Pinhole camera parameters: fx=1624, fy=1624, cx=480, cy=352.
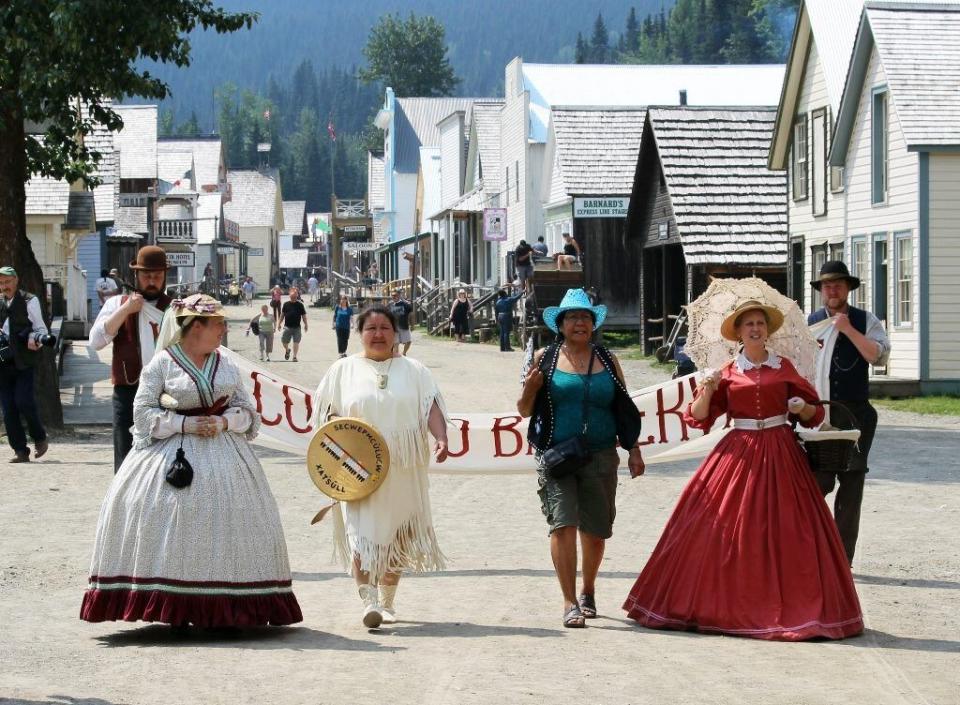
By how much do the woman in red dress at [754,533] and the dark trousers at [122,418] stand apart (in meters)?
3.34

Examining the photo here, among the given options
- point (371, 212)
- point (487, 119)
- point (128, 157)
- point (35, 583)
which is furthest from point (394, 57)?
point (35, 583)

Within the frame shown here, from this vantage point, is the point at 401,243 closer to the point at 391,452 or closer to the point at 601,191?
the point at 601,191

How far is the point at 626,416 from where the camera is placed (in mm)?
8641

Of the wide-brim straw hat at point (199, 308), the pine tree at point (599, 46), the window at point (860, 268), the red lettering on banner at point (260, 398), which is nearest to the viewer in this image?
the wide-brim straw hat at point (199, 308)

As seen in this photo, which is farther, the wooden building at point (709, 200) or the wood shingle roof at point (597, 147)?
the wood shingle roof at point (597, 147)

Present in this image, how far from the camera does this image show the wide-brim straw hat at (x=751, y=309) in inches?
345

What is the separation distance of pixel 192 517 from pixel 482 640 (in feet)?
5.06

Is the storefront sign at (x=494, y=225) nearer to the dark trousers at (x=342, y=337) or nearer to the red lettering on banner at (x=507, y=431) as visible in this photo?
the dark trousers at (x=342, y=337)

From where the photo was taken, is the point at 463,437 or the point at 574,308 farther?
the point at 463,437

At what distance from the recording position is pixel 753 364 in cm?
875

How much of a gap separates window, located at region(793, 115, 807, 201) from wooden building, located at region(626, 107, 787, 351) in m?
2.10

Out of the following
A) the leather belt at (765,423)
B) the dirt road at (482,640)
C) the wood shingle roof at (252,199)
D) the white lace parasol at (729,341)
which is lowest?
the dirt road at (482,640)

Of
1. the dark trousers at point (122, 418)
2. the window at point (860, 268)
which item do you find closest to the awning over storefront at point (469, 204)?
the window at point (860, 268)

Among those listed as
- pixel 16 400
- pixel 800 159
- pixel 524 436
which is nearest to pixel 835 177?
pixel 800 159
